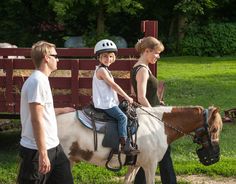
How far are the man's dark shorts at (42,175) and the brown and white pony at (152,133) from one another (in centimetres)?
112

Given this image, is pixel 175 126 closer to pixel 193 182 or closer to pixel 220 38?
pixel 193 182

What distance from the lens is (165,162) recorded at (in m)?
6.62

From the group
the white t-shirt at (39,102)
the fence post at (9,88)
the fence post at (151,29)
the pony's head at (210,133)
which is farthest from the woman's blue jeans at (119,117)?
the fence post at (9,88)

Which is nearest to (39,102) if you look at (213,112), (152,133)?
→ (152,133)

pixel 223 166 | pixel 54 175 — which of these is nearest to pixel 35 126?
pixel 54 175

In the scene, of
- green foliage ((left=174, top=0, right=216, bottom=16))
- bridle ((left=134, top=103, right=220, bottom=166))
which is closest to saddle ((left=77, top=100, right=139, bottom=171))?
bridle ((left=134, top=103, right=220, bottom=166))

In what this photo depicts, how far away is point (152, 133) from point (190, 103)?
727cm

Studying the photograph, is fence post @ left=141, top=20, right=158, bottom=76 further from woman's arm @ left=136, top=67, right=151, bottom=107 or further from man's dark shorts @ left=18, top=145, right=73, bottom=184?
man's dark shorts @ left=18, top=145, right=73, bottom=184

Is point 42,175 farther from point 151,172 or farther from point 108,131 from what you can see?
point 151,172

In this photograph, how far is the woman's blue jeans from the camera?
6188 mm

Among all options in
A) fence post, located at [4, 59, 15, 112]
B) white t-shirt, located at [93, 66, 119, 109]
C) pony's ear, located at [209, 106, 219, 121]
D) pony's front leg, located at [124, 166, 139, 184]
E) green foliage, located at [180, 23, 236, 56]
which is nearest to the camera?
white t-shirt, located at [93, 66, 119, 109]

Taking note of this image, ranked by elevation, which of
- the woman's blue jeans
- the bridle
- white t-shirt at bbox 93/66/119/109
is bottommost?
the bridle

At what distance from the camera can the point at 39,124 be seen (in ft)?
15.2

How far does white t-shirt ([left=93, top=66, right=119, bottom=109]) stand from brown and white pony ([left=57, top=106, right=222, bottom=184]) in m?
0.32
